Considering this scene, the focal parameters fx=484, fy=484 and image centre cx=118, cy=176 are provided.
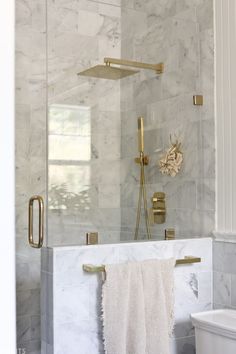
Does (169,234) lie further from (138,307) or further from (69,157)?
(69,157)

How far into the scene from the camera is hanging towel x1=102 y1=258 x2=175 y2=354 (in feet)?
7.61

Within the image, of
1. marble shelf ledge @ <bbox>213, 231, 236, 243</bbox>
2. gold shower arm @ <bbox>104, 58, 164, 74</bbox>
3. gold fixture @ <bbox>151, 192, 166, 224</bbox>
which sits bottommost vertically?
marble shelf ledge @ <bbox>213, 231, 236, 243</bbox>

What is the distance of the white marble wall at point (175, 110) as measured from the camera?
2.81 meters

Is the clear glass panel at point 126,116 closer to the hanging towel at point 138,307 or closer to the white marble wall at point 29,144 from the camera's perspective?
the white marble wall at point 29,144

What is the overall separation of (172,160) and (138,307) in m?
0.91

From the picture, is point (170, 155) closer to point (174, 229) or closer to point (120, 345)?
point (174, 229)

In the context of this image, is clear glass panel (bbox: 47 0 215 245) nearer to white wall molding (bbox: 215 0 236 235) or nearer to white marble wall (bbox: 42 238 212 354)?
white wall molding (bbox: 215 0 236 235)

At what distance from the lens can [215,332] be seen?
2287mm

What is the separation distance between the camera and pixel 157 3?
300cm

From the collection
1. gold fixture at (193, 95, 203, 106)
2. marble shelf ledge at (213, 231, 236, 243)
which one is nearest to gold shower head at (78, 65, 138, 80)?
gold fixture at (193, 95, 203, 106)

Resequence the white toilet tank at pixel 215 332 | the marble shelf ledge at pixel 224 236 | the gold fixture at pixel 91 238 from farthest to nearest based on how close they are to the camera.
→ the marble shelf ledge at pixel 224 236 < the gold fixture at pixel 91 238 < the white toilet tank at pixel 215 332

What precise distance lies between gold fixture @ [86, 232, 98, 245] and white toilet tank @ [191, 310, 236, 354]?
2.04ft
